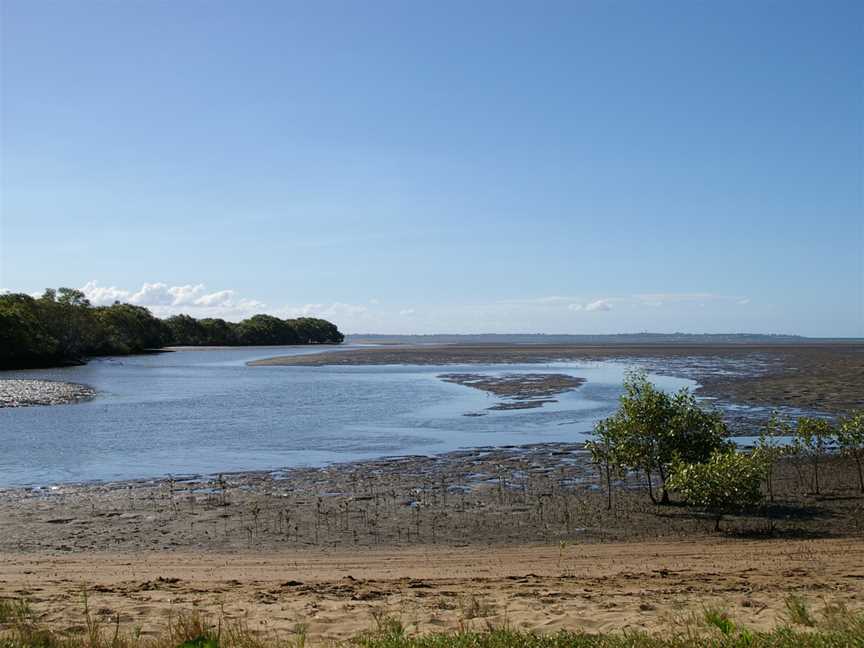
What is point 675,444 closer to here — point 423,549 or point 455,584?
point 423,549

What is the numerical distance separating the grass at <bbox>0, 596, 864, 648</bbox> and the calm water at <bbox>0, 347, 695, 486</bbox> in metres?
17.4

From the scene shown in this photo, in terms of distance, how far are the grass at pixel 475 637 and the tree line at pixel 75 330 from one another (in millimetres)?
93194

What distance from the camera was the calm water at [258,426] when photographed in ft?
94.7

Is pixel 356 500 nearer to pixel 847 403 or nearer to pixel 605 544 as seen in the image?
pixel 605 544

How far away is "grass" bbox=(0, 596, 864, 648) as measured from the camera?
829cm

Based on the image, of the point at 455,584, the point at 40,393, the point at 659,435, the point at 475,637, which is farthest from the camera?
the point at 40,393

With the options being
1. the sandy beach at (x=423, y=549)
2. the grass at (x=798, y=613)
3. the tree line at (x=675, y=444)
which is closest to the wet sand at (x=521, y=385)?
the sandy beach at (x=423, y=549)

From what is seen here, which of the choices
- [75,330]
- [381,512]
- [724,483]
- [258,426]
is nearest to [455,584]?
[381,512]

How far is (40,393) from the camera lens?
55.8 metres

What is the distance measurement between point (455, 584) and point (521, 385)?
48.7 metres

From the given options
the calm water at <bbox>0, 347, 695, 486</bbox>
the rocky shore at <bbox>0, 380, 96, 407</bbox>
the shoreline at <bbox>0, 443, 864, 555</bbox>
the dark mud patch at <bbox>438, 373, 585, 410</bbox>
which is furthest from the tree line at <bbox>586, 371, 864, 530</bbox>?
the rocky shore at <bbox>0, 380, 96, 407</bbox>

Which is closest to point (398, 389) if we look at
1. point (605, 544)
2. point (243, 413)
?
point (243, 413)

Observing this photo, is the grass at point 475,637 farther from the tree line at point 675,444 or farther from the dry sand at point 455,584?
the tree line at point 675,444

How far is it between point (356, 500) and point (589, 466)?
8.78 m
